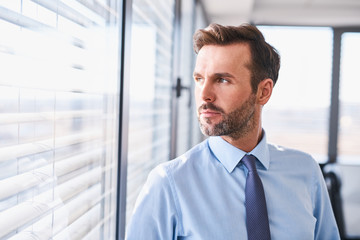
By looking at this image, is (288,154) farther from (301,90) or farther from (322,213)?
(301,90)

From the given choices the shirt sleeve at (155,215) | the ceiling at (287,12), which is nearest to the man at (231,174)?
the shirt sleeve at (155,215)

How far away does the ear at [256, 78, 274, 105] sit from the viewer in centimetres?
106

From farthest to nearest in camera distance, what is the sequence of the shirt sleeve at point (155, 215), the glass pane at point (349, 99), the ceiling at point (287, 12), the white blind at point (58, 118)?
the glass pane at point (349, 99)
the ceiling at point (287, 12)
the shirt sleeve at point (155, 215)
the white blind at point (58, 118)

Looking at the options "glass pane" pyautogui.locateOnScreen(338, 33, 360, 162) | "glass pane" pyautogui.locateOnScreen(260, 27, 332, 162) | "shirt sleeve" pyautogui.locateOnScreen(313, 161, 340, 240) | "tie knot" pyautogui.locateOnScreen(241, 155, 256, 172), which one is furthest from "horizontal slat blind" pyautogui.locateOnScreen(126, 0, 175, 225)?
"glass pane" pyautogui.locateOnScreen(338, 33, 360, 162)

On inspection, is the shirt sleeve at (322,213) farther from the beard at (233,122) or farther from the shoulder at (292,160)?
the beard at (233,122)

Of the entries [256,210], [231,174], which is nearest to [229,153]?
[231,174]

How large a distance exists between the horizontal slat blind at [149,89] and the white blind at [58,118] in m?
0.23

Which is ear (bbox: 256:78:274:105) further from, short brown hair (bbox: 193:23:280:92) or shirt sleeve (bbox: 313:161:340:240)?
shirt sleeve (bbox: 313:161:340:240)

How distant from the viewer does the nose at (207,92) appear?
937 millimetres

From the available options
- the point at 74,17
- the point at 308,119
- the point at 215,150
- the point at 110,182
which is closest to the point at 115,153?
the point at 110,182

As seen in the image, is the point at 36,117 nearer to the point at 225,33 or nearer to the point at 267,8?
the point at 225,33

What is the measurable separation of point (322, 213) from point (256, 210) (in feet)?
0.93

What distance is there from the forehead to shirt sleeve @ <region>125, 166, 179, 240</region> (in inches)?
12.5

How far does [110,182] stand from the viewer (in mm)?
948
